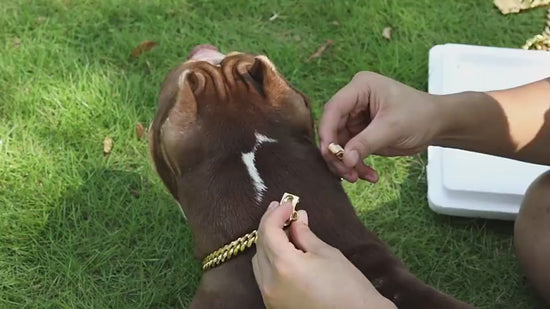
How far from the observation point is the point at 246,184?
2.04 m

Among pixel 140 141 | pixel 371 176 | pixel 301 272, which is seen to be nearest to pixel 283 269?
pixel 301 272

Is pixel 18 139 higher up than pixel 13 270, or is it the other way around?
pixel 18 139

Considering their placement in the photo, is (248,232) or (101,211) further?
(101,211)

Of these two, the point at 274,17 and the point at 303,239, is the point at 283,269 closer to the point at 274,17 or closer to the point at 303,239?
the point at 303,239

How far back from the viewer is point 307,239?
5.60 feet

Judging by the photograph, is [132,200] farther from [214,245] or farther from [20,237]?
[214,245]

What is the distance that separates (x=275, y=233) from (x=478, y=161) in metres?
1.63

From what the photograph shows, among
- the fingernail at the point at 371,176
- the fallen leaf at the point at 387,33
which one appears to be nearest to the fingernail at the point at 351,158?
the fingernail at the point at 371,176

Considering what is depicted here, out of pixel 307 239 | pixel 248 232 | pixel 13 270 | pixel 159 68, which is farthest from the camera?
pixel 159 68

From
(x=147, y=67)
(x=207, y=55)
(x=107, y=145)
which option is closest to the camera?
(x=207, y=55)

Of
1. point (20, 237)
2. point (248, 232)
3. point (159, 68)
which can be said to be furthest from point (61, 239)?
point (248, 232)

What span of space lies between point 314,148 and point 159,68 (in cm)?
134

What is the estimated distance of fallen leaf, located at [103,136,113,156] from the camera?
3078 millimetres

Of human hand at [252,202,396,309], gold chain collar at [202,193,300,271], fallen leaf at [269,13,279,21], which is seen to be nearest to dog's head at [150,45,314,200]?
gold chain collar at [202,193,300,271]
